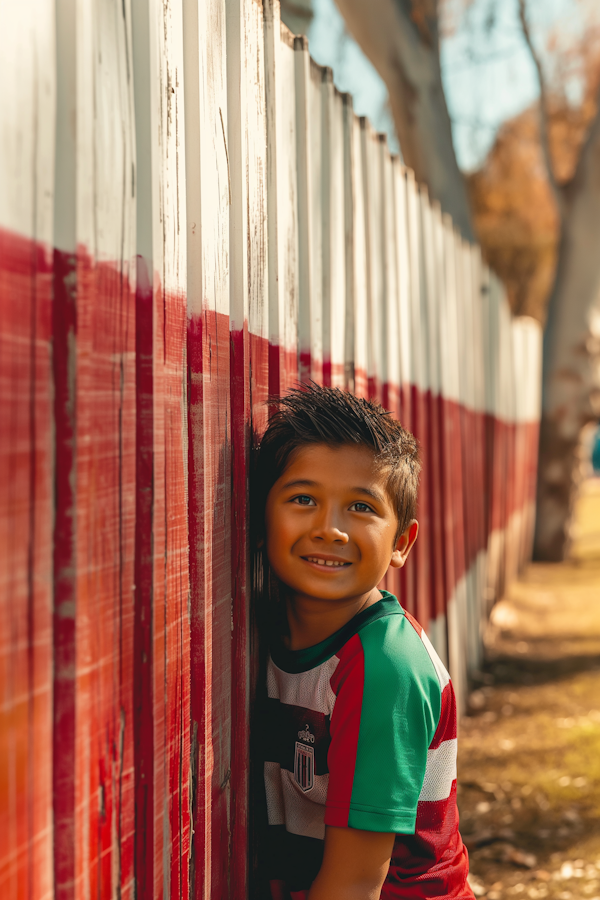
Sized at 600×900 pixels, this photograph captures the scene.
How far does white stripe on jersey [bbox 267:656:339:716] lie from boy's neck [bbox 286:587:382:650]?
2.8 inches

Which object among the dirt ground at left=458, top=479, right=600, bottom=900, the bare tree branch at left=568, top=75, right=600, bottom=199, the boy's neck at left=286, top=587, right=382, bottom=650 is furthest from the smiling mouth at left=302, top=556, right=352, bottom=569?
the bare tree branch at left=568, top=75, right=600, bottom=199

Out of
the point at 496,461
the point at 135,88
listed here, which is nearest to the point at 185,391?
the point at 135,88

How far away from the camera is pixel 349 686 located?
5.20 feet

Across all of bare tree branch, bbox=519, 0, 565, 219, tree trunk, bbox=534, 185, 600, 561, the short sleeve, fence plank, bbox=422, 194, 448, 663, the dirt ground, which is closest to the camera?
the short sleeve

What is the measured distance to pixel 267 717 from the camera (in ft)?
6.17

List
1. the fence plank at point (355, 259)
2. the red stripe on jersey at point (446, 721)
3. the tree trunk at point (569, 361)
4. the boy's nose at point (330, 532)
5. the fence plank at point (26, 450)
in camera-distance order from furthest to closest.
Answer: the tree trunk at point (569, 361) < the fence plank at point (355, 259) < the red stripe on jersey at point (446, 721) < the boy's nose at point (330, 532) < the fence plank at point (26, 450)

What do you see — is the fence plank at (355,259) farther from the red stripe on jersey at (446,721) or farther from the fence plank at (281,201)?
the red stripe on jersey at (446,721)

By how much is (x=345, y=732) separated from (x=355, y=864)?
9.0 inches

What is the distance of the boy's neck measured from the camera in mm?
1762

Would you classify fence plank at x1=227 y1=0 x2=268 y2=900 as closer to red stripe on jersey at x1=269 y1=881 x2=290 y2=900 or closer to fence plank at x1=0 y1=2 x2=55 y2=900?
red stripe on jersey at x1=269 y1=881 x2=290 y2=900

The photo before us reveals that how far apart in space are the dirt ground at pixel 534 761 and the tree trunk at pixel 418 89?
13.3ft

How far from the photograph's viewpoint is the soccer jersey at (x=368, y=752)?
1502 mm

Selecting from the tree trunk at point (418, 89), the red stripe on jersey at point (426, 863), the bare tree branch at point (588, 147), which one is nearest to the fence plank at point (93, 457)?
the red stripe on jersey at point (426, 863)

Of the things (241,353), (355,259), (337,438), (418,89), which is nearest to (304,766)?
(337,438)
